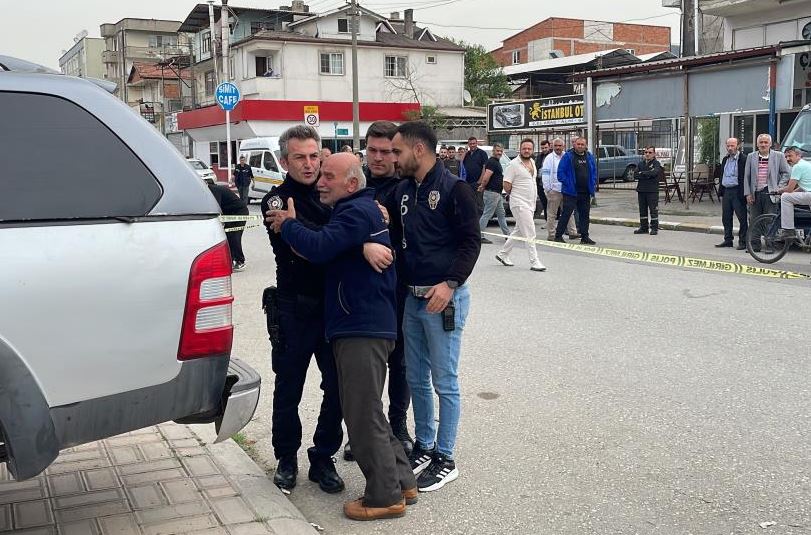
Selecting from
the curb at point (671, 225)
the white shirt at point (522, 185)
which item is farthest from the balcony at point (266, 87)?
the white shirt at point (522, 185)

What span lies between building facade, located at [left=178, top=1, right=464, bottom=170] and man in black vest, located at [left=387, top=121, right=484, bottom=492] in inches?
1619

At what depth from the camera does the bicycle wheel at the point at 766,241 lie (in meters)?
12.3

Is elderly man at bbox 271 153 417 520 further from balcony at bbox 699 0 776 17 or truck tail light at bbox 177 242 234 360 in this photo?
balcony at bbox 699 0 776 17

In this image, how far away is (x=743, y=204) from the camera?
1416 centimetres

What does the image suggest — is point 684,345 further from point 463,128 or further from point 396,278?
point 463,128

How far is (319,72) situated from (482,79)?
49.8 ft

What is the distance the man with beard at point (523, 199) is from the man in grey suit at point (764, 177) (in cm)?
353

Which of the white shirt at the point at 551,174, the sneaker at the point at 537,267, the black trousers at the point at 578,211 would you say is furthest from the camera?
the white shirt at the point at 551,174

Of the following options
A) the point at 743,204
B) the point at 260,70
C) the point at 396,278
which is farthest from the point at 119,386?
the point at 260,70

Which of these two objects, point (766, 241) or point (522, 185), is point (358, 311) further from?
point (766, 241)

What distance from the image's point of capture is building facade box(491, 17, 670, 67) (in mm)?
72688

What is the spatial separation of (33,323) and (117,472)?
1.87m

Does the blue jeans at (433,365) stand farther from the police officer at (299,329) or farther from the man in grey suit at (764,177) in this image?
the man in grey suit at (764,177)

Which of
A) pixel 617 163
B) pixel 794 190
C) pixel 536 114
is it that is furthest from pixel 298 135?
pixel 617 163
